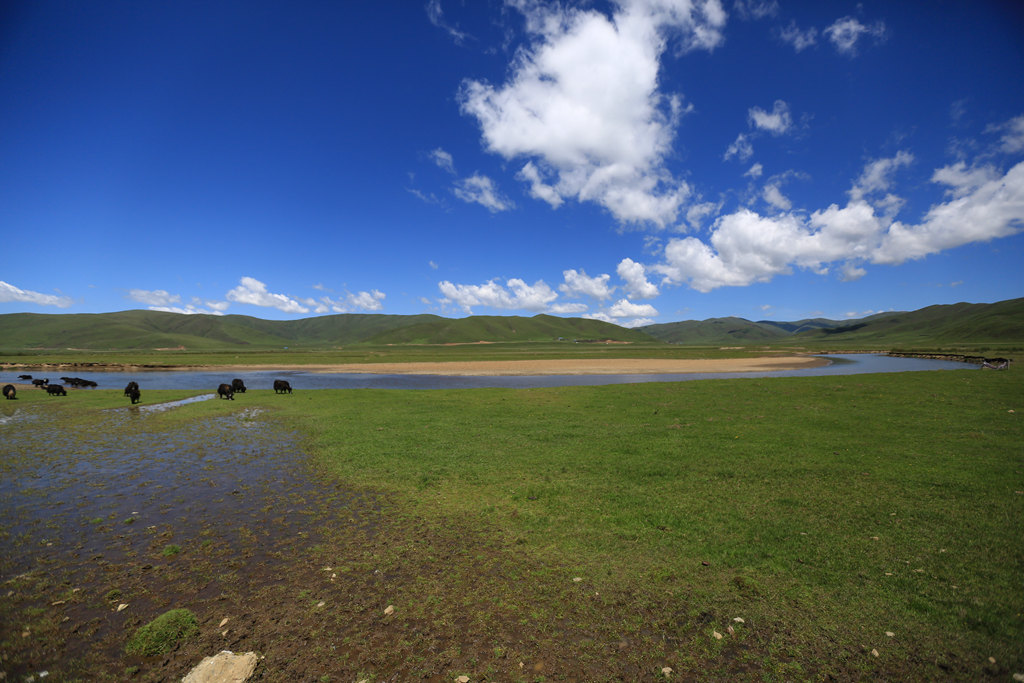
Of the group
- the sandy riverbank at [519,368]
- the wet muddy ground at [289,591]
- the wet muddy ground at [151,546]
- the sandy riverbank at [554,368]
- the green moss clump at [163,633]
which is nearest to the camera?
the wet muddy ground at [289,591]

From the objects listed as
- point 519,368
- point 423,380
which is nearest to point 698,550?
point 423,380

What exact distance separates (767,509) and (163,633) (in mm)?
14065

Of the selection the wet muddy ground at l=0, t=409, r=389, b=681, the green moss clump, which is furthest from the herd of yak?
the green moss clump

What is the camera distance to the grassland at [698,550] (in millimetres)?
6387

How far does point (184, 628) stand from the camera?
697 cm

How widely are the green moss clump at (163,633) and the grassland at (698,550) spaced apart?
2.44m

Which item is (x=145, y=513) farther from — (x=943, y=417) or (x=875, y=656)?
(x=943, y=417)

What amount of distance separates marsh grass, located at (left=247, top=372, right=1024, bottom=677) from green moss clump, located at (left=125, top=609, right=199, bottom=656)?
5397 mm

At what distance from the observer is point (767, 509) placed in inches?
451

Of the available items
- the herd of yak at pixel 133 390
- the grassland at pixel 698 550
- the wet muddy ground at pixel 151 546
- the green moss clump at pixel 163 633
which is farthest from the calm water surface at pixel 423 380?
the green moss clump at pixel 163 633

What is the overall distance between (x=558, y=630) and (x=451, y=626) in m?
1.89

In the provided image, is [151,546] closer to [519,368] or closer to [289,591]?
[289,591]

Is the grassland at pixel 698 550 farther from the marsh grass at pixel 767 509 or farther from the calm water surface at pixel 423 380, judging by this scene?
the calm water surface at pixel 423 380

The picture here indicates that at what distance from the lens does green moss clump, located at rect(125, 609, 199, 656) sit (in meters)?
6.49
